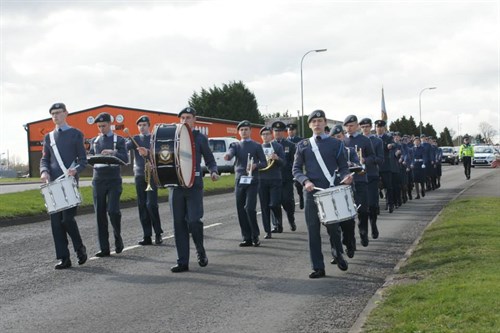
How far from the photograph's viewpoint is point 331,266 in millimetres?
9211

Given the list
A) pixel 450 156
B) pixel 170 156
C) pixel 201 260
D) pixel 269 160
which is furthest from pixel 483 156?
pixel 170 156

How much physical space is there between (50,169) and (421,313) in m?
5.61

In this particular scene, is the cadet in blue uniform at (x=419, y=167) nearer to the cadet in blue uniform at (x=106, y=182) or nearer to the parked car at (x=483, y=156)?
the cadet in blue uniform at (x=106, y=182)

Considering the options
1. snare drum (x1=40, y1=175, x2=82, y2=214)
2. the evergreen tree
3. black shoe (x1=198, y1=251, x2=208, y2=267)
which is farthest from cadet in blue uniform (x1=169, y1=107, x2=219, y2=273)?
the evergreen tree

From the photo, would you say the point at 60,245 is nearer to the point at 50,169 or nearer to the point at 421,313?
the point at 50,169

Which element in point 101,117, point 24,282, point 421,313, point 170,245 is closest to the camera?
point 421,313

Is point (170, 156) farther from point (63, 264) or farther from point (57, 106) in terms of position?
point (63, 264)

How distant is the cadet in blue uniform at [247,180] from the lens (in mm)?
11406

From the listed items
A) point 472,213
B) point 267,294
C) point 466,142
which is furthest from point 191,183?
point 466,142

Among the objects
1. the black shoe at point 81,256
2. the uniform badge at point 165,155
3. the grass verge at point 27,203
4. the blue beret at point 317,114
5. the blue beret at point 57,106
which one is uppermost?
the blue beret at point 57,106

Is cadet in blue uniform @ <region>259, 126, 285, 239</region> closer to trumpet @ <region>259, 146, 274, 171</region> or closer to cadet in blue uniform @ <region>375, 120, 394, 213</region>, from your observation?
trumpet @ <region>259, 146, 274, 171</region>

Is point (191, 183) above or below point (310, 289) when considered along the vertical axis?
→ above

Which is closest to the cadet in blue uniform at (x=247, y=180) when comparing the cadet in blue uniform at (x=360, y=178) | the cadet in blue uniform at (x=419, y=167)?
the cadet in blue uniform at (x=360, y=178)

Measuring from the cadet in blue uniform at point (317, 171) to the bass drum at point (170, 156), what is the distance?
1.41m
